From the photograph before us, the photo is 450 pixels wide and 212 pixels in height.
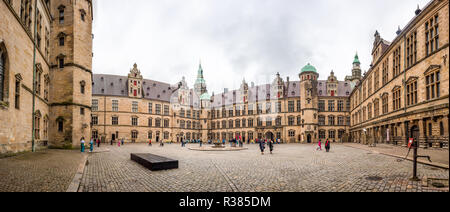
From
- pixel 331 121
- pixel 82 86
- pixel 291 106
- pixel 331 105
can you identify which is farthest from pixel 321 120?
pixel 82 86

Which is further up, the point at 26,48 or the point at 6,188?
the point at 26,48

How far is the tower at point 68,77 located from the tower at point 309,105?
43.6 m

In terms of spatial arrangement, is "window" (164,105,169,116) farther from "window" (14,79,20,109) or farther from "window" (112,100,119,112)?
"window" (14,79,20,109)

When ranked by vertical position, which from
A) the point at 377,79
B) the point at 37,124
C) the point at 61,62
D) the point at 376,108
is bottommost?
the point at 37,124

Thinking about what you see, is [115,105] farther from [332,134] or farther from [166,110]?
[332,134]

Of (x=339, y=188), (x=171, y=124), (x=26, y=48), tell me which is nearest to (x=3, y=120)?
(x=26, y=48)

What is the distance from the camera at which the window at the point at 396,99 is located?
2165 cm

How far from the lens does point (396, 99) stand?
2264 centimetres

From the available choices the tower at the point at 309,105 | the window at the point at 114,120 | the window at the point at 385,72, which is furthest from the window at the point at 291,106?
the window at the point at 114,120

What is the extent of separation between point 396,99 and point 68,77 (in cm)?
3548

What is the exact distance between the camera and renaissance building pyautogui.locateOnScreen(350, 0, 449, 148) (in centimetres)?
525

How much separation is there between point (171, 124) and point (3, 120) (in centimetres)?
5117

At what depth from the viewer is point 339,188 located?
7.00 metres
